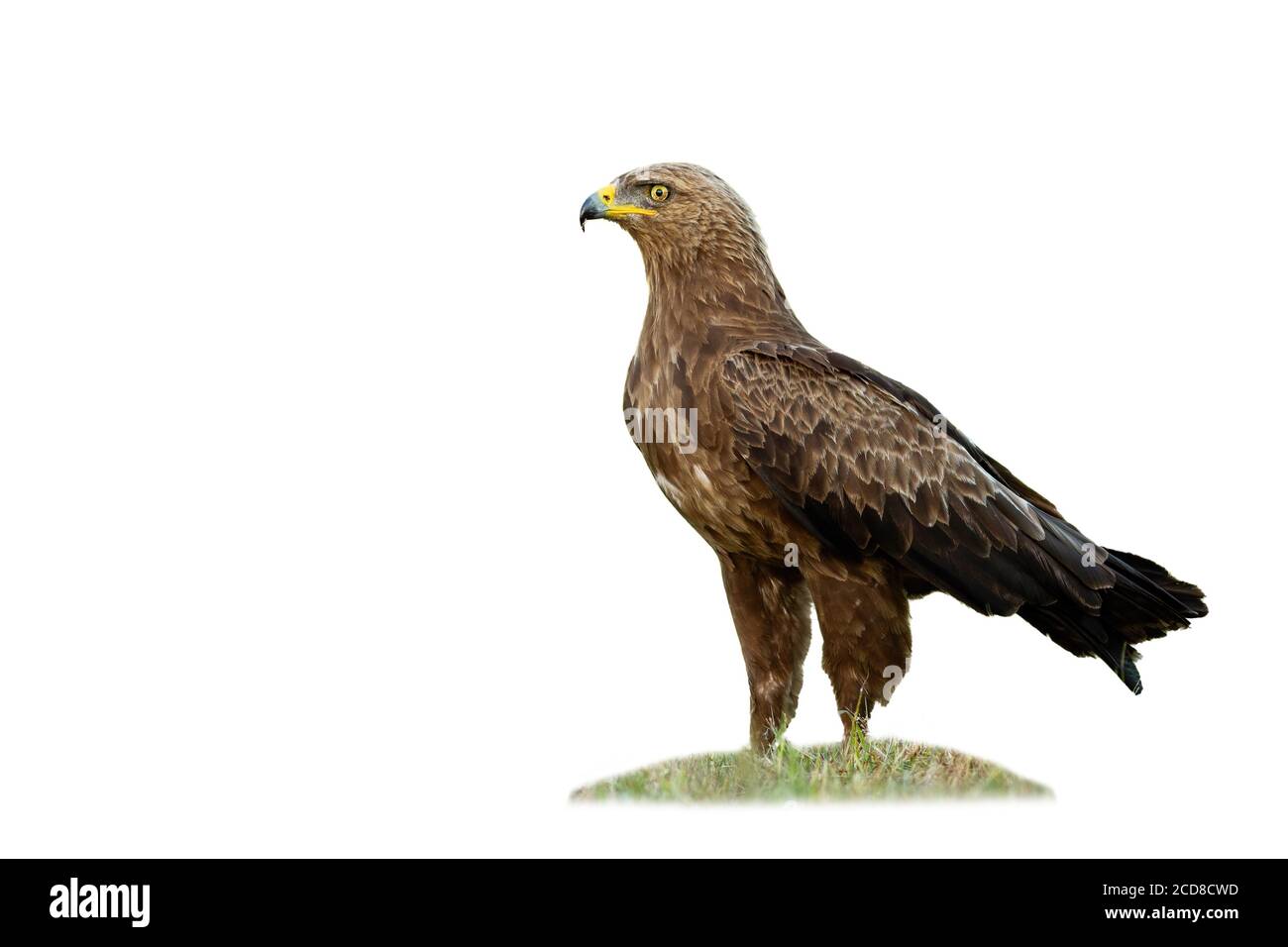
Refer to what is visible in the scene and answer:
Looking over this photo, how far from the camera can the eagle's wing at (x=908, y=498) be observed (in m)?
6.82

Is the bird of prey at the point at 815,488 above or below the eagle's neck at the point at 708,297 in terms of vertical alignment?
below

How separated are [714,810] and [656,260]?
2803mm

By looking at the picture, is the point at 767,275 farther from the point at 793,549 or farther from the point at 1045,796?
the point at 1045,796

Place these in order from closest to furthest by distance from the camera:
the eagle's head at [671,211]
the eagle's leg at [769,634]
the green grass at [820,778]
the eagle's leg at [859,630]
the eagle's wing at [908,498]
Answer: the green grass at [820,778]
the eagle's wing at [908,498]
the eagle's leg at [859,630]
the eagle's head at [671,211]
the eagle's leg at [769,634]

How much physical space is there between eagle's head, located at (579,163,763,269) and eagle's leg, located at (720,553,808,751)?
5.32 ft

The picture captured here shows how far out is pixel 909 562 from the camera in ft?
22.7

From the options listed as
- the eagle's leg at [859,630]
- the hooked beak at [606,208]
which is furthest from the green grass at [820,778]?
the hooked beak at [606,208]

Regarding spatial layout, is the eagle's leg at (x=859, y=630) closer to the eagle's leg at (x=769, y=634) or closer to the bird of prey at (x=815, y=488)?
the bird of prey at (x=815, y=488)

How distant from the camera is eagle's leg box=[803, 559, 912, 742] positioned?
697 cm

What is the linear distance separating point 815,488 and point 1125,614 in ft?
5.93

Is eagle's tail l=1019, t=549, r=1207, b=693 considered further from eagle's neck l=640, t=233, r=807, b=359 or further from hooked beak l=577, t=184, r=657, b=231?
hooked beak l=577, t=184, r=657, b=231

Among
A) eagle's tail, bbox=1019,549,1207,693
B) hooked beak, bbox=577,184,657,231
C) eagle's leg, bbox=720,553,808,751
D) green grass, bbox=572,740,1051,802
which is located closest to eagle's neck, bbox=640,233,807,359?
hooked beak, bbox=577,184,657,231

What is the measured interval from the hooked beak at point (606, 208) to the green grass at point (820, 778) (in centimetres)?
283

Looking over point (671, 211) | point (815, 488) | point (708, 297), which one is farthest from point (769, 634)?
point (671, 211)
